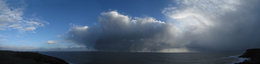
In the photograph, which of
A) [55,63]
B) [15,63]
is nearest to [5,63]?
[15,63]

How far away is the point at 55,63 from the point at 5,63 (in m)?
14.8

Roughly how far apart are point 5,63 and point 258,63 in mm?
73366

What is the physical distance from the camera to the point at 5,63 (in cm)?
3656

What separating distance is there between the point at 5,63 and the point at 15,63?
1968mm

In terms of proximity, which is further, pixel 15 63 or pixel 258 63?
pixel 258 63

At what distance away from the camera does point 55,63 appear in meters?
50.1

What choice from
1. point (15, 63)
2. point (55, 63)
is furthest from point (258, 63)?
point (15, 63)

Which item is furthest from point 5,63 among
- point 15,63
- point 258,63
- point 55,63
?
point 258,63

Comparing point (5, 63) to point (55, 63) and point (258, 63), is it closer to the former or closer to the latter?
point (55, 63)

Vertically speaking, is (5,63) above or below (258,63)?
above

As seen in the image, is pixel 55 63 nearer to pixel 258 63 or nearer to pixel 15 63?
pixel 15 63

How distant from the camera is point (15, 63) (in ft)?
125

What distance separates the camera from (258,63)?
50469 millimetres

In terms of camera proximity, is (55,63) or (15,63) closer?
(15,63)
